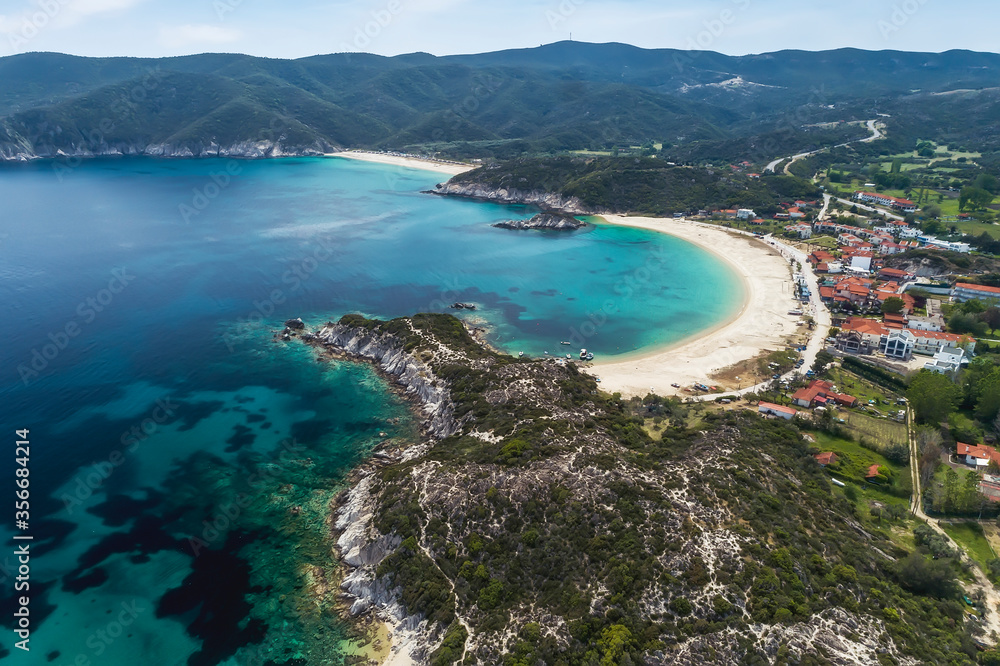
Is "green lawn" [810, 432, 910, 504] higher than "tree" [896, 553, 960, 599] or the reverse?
the reverse

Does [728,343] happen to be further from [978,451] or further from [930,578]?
[930,578]

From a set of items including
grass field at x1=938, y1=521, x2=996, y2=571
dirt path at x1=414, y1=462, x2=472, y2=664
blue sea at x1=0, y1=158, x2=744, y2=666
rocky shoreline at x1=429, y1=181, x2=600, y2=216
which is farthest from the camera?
rocky shoreline at x1=429, y1=181, x2=600, y2=216

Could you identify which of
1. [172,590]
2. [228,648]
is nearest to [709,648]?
[228,648]

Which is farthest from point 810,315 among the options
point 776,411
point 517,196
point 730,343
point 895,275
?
point 517,196

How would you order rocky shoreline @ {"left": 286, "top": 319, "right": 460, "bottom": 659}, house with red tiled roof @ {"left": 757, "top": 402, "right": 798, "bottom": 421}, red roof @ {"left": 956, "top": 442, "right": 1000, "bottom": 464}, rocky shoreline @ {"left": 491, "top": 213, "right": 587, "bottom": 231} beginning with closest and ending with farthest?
rocky shoreline @ {"left": 286, "top": 319, "right": 460, "bottom": 659} < red roof @ {"left": 956, "top": 442, "right": 1000, "bottom": 464} < house with red tiled roof @ {"left": 757, "top": 402, "right": 798, "bottom": 421} < rocky shoreline @ {"left": 491, "top": 213, "right": 587, "bottom": 231}

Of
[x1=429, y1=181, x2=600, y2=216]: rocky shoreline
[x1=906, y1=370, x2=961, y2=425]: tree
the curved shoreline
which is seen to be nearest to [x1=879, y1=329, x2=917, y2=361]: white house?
the curved shoreline

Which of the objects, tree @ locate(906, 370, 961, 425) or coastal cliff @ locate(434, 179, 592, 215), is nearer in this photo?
tree @ locate(906, 370, 961, 425)

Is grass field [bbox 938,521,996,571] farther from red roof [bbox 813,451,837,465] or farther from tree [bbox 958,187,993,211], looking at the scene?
tree [bbox 958,187,993,211]
